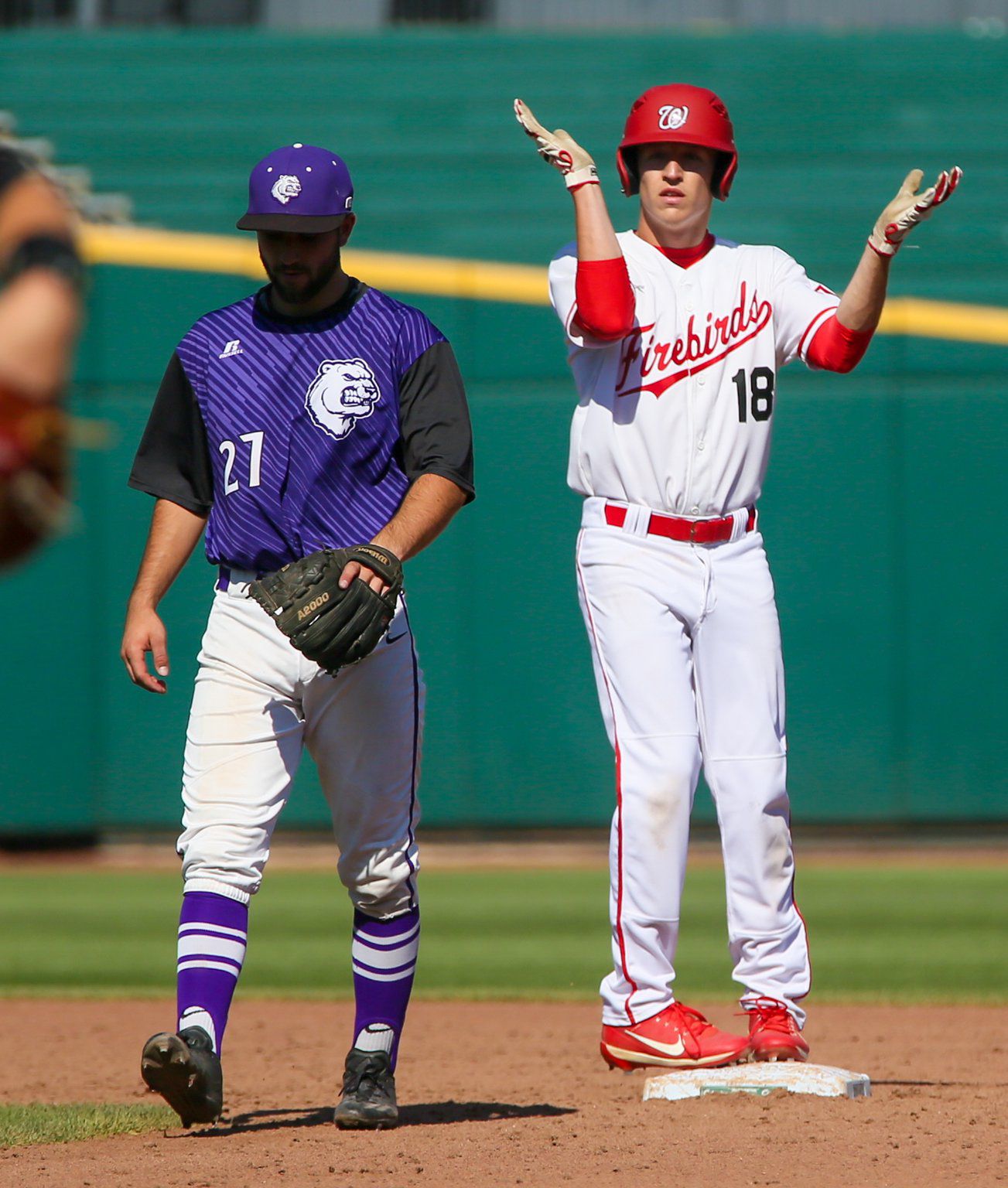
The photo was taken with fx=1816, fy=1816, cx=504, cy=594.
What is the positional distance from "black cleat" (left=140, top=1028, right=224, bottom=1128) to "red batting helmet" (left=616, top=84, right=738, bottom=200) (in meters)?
2.13

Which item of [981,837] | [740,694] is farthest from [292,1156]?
[981,837]

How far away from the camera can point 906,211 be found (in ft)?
13.1

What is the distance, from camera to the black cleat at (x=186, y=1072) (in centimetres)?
349

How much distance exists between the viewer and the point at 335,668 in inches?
146

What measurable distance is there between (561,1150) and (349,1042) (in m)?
1.77

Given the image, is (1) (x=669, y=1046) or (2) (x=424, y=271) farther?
(2) (x=424, y=271)

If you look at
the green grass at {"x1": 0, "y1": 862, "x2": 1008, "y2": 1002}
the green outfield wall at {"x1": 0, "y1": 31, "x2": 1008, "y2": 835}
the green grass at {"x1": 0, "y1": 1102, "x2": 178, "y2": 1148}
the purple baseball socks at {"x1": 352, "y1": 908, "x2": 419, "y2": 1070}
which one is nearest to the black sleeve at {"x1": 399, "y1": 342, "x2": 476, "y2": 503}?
the purple baseball socks at {"x1": 352, "y1": 908, "x2": 419, "y2": 1070}

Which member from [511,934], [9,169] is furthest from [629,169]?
[511,934]

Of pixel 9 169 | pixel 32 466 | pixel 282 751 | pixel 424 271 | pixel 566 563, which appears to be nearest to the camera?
pixel 32 466

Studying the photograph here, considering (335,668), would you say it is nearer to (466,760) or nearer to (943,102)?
(466,760)

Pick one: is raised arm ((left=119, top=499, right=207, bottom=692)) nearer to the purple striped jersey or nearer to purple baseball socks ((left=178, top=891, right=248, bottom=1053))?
the purple striped jersey

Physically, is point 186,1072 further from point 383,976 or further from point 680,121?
point 680,121

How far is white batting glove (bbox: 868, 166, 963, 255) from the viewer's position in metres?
3.98

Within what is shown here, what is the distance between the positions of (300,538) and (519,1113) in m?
1.39
